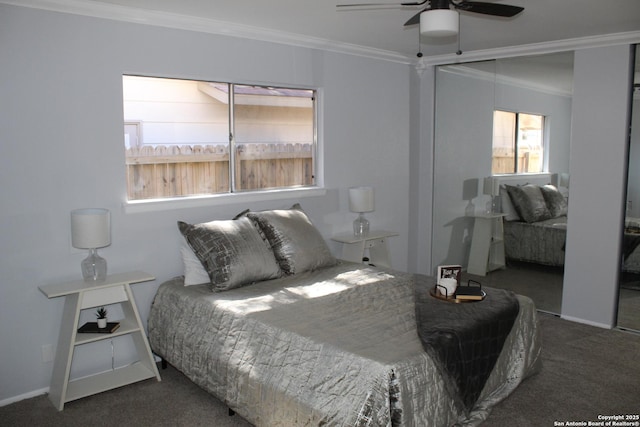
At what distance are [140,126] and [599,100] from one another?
354 cm

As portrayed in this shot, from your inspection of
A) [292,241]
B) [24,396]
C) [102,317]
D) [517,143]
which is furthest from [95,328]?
[517,143]

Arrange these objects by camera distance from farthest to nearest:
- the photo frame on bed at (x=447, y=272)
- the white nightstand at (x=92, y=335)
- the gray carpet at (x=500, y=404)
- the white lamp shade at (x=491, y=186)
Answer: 1. the white lamp shade at (x=491, y=186)
2. the photo frame on bed at (x=447, y=272)
3. the white nightstand at (x=92, y=335)
4. the gray carpet at (x=500, y=404)

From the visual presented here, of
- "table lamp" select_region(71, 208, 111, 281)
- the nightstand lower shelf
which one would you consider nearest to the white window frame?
"table lamp" select_region(71, 208, 111, 281)

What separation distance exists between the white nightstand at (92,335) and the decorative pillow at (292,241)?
876 millimetres

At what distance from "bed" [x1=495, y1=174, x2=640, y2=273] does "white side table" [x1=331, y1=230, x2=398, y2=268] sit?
42.7 inches

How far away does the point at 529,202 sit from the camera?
4883 millimetres

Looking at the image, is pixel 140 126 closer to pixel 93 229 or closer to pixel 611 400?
pixel 93 229

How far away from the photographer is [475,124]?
5.22 m

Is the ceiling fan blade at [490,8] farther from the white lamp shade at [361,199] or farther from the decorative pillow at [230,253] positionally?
the white lamp shade at [361,199]

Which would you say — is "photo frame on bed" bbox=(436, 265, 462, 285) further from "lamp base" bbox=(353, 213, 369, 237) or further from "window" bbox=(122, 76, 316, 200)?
"window" bbox=(122, 76, 316, 200)

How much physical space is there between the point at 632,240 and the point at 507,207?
3.41 feet

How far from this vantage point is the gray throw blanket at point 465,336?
2.70m

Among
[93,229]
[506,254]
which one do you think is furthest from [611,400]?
[93,229]

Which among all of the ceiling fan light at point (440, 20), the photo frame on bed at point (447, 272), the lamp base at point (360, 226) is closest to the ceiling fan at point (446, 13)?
the ceiling fan light at point (440, 20)
